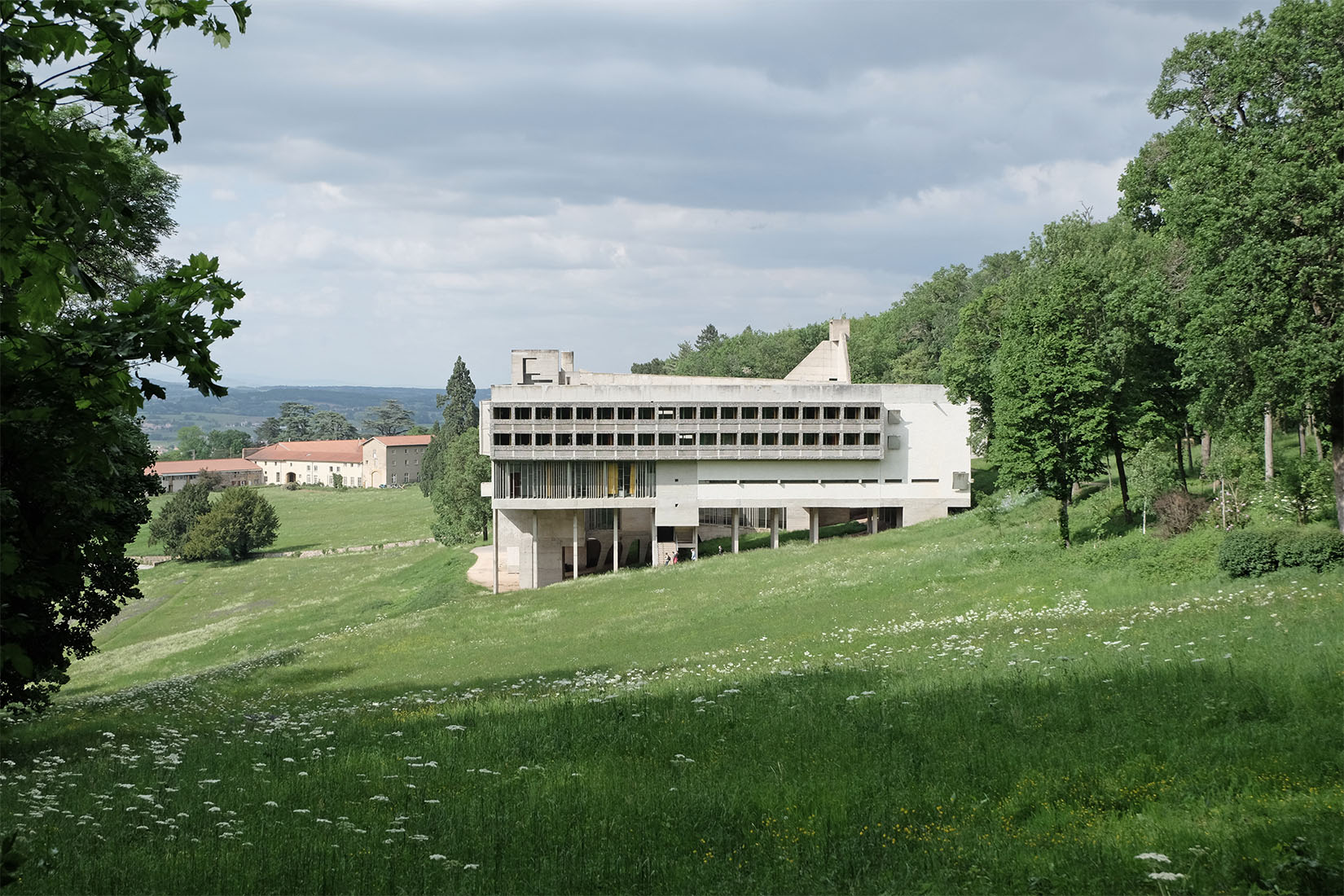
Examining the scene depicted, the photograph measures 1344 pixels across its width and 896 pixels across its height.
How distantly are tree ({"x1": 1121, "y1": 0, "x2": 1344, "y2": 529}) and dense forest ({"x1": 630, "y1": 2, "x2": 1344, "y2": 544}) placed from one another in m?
0.06

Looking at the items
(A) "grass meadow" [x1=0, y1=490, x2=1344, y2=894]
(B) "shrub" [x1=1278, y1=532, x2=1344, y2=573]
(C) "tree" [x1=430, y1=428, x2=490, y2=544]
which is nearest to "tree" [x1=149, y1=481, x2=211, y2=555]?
(C) "tree" [x1=430, y1=428, x2=490, y2=544]

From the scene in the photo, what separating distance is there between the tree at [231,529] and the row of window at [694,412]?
2507 inches

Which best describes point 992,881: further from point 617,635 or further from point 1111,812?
point 617,635

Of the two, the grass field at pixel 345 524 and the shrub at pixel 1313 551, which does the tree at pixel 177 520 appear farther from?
the shrub at pixel 1313 551

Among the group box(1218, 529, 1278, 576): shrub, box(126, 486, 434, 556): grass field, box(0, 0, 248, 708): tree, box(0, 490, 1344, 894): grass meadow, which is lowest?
box(126, 486, 434, 556): grass field

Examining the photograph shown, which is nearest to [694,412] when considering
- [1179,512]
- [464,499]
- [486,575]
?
[486,575]

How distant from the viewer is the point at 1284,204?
3055 centimetres

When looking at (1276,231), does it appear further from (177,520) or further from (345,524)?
(345,524)

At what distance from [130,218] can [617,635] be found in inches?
1319

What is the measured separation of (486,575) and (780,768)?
2559 inches

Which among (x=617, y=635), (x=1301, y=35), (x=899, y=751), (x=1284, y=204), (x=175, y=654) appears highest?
(x=1301, y=35)

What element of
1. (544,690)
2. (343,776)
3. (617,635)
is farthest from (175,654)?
(343,776)

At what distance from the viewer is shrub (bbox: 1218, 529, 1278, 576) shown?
97.7 ft

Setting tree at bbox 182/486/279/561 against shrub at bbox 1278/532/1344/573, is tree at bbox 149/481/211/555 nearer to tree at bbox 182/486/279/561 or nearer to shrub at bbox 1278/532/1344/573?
tree at bbox 182/486/279/561
